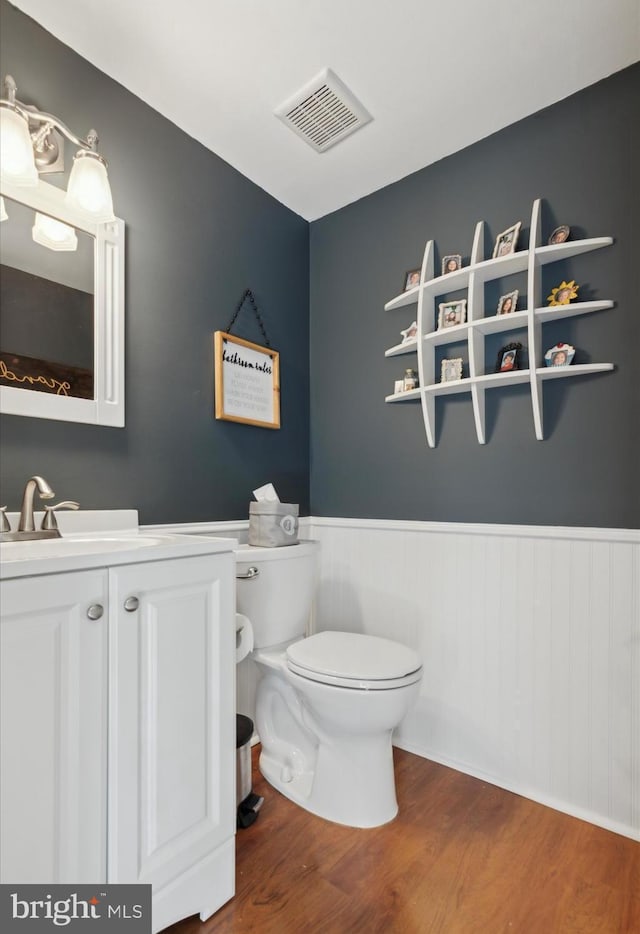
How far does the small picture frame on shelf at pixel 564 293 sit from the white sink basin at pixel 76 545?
147cm

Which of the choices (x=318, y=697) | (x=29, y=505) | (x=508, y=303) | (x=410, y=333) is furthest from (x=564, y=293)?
(x=29, y=505)

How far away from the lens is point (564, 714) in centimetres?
160

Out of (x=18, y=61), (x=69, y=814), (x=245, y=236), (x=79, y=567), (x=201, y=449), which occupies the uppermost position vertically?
(x=18, y=61)

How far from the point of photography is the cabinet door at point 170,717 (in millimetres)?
984

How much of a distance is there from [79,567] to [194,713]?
460 mm

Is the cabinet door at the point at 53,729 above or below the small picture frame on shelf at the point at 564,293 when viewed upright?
below

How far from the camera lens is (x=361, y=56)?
1.53 metres

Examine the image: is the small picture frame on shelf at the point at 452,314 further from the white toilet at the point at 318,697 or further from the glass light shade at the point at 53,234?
the glass light shade at the point at 53,234

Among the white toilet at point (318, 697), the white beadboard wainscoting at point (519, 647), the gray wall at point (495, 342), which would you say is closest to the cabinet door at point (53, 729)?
the white toilet at point (318, 697)

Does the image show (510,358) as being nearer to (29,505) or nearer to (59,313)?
(59,313)

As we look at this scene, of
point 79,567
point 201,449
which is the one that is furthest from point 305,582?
point 79,567

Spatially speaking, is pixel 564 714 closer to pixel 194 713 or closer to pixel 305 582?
pixel 305 582

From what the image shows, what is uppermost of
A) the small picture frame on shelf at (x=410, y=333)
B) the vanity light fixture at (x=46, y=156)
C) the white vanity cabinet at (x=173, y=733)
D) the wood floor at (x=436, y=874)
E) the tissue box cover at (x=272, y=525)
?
the vanity light fixture at (x=46, y=156)

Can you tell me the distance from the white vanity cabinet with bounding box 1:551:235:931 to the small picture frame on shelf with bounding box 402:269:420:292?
145 cm
